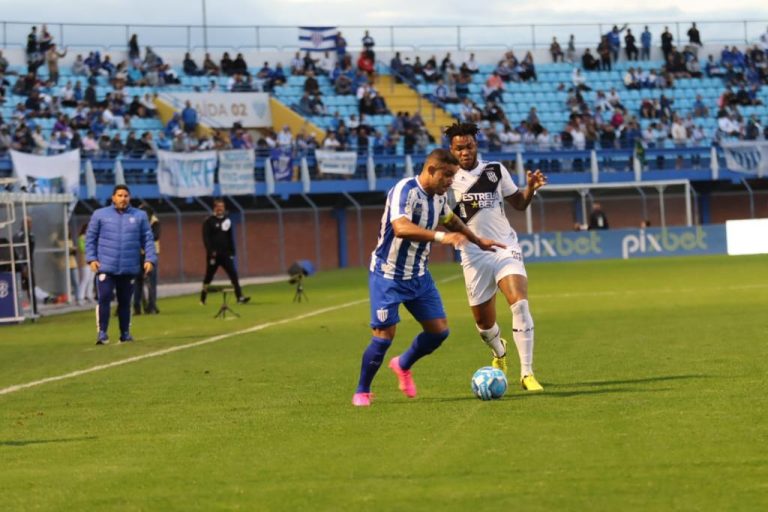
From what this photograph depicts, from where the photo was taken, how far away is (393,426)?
1022 centimetres

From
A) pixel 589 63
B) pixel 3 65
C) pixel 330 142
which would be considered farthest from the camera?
pixel 589 63

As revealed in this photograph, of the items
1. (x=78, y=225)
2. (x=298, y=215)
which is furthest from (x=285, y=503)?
(x=298, y=215)

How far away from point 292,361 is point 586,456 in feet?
26.9

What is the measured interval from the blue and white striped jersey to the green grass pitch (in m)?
1.04

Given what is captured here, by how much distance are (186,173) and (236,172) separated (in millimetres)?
2511

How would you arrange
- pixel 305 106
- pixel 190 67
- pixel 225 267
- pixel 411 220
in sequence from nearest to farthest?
pixel 411 220 < pixel 225 267 < pixel 305 106 < pixel 190 67

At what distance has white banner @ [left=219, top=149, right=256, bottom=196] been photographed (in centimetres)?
4706

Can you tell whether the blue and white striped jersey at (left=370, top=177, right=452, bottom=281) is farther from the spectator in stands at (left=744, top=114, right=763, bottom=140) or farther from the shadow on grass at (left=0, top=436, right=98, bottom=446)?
the spectator in stands at (left=744, top=114, right=763, bottom=140)

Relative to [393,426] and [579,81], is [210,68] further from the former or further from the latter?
[393,426]

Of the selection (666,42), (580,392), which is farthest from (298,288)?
(666,42)

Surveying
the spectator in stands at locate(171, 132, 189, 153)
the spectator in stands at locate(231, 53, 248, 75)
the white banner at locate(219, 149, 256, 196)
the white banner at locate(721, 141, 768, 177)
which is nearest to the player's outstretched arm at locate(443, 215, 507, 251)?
the white banner at locate(219, 149, 256, 196)

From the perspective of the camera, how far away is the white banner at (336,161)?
5078cm

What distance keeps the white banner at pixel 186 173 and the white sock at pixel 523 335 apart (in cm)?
3244

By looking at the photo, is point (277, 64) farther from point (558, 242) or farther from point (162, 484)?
point (162, 484)
